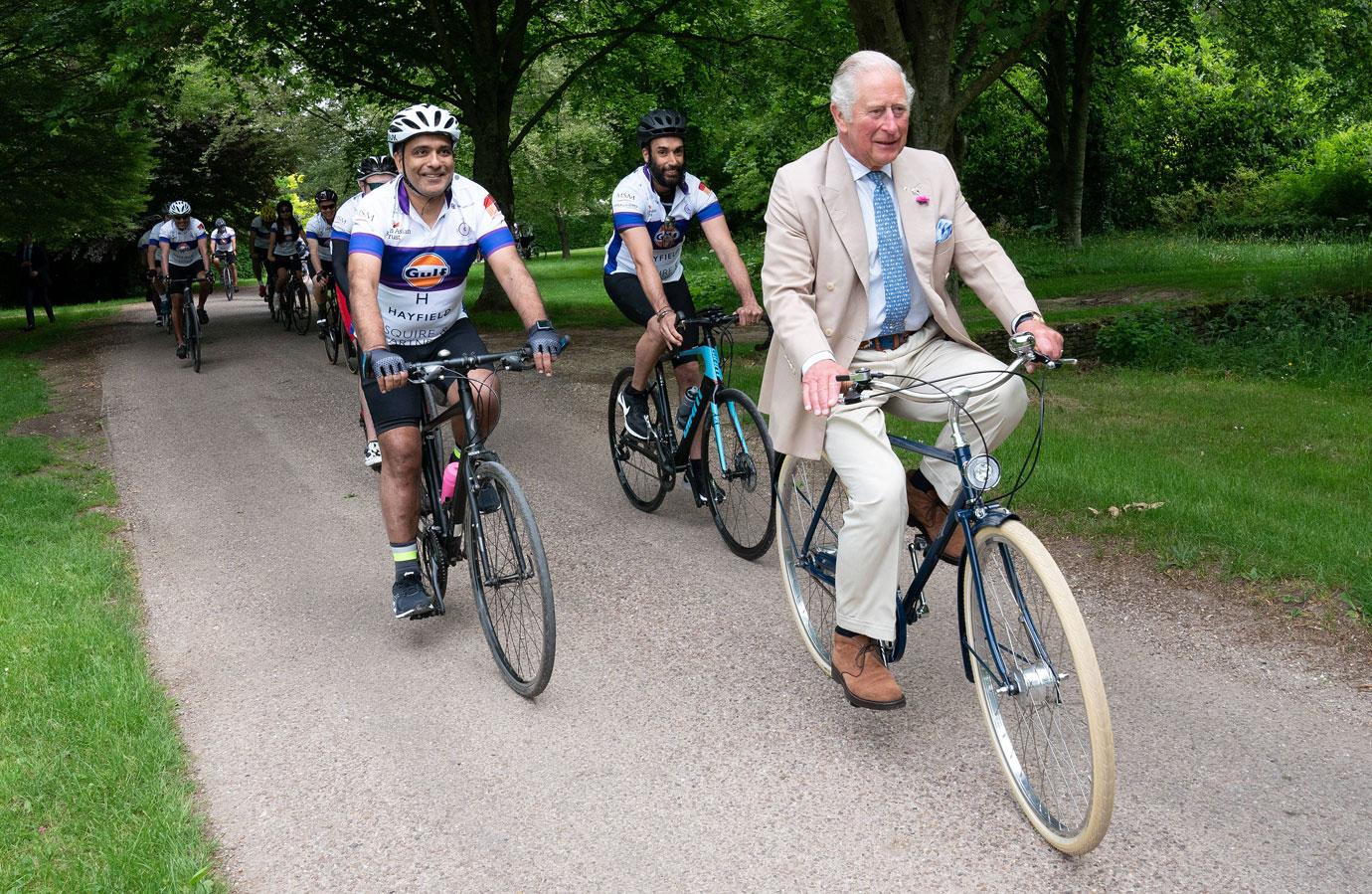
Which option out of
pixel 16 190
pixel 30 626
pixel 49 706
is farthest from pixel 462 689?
pixel 16 190

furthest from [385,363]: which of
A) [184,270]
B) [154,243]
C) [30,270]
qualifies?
[30,270]

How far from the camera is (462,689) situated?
4.72 m

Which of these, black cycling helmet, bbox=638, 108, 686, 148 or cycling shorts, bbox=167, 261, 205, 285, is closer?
black cycling helmet, bbox=638, 108, 686, 148

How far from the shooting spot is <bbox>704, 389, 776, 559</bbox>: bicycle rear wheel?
6051mm

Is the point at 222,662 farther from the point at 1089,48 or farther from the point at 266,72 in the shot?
the point at 1089,48

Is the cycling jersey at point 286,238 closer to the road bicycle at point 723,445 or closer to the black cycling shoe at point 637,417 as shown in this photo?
the black cycling shoe at point 637,417

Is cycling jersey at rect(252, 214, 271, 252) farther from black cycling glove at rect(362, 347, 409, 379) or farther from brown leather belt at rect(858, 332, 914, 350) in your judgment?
brown leather belt at rect(858, 332, 914, 350)

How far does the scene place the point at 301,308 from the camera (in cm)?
1791

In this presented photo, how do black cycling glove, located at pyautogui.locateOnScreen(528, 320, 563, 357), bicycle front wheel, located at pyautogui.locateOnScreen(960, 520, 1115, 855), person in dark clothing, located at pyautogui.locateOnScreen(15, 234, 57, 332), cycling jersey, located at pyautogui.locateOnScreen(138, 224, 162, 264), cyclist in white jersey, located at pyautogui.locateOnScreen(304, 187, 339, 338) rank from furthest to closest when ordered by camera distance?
person in dark clothing, located at pyautogui.locateOnScreen(15, 234, 57, 332) < cycling jersey, located at pyautogui.locateOnScreen(138, 224, 162, 264) < cyclist in white jersey, located at pyautogui.locateOnScreen(304, 187, 339, 338) < black cycling glove, located at pyautogui.locateOnScreen(528, 320, 563, 357) < bicycle front wheel, located at pyautogui.locateOnScreen(960, 520, 1115, 855)

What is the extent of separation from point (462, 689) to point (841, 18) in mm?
14381

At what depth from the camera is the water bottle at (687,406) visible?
647cm

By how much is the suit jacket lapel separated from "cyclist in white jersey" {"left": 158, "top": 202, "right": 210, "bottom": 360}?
487 inches

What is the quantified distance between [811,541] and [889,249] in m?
1.18

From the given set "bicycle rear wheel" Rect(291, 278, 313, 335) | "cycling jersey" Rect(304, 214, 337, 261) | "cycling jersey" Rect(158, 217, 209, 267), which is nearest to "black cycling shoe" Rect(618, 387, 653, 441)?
"cycling jersey" Rect(304, 214, 337, 261)
